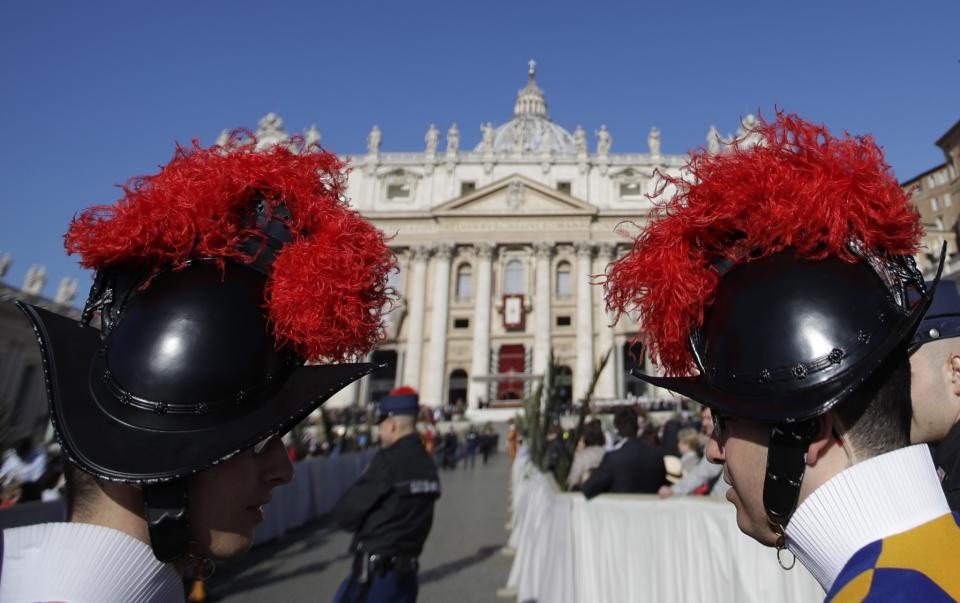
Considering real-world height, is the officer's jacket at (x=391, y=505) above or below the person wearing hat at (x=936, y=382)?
below

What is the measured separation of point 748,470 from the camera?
1.24m

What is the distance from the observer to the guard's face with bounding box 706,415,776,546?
121cm

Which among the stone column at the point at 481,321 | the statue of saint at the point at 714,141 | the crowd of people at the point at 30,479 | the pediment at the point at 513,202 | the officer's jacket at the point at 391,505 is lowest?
the crowd of people at the point at 30,479

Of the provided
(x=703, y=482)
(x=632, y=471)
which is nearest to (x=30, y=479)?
(x=632, y=471)

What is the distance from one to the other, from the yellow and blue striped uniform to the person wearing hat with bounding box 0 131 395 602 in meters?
1.15

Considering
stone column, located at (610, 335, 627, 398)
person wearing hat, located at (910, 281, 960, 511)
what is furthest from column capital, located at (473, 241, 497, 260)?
person wearing hat, located at (910, 281, 960, 511)

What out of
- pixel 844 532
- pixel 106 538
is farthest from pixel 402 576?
pixel 844 532

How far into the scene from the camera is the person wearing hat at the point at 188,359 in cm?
110

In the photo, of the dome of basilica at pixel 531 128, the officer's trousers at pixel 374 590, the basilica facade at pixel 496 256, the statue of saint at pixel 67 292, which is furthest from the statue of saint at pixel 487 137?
the officer's trousers at pixel 374 590

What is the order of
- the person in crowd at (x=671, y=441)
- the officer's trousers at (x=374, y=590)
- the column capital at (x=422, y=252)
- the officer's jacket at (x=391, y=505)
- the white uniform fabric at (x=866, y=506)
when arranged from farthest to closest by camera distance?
the column capital at (x=422, y=252) → the person in crowd at (x=671, y=441) → the officer's jacket at (x=391, y=505) → the officer's trousers at (x=374, y=590) → the white uniform fabric at (x=866, y=506)

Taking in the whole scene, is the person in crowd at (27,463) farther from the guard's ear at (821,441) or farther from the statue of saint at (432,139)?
the statue of saint at (432,139)

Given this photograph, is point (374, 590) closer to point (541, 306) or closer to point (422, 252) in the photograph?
point (541, 306)

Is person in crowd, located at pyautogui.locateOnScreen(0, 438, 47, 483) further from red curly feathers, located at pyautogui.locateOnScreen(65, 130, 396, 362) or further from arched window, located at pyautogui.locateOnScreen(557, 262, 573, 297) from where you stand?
arched window, located at pyautogui.locateOnScreen(557, 262, 573, 297)

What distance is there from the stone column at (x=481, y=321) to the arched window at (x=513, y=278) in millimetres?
1338
